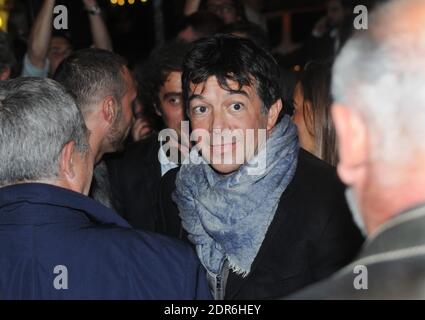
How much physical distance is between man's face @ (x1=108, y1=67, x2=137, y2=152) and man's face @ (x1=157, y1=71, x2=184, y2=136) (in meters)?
0.38

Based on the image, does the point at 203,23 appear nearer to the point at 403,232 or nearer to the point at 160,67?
the point at 160,67

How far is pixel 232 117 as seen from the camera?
257cm

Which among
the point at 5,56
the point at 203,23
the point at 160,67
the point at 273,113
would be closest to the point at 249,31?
the point at 203,23

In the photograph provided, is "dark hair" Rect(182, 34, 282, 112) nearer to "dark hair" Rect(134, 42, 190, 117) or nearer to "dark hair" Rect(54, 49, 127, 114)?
"dark hair" Rect(54, 49, 127, 114)

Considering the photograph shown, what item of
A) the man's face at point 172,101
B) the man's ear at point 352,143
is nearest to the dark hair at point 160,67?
the man's face at point 172,101

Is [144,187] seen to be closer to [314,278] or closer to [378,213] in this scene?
[314,278]

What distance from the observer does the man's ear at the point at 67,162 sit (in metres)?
1.88

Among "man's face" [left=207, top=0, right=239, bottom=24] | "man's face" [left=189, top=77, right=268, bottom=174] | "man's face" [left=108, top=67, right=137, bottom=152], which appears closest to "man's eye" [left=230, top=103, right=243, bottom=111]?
"man's face" [left=189, top=77, right=268, bottom=174]

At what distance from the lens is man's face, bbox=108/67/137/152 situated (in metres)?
3.01

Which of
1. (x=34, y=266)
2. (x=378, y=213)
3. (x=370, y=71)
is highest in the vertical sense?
(x=370, y=71)

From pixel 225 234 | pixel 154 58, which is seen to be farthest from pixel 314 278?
pixel 154 58

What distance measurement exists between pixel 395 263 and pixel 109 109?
2.23 metres
